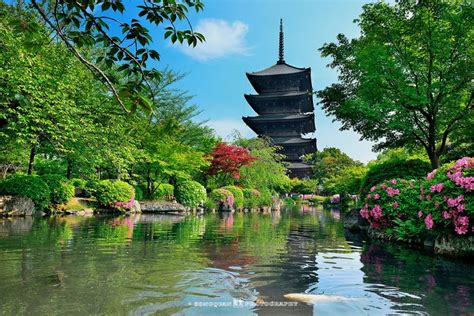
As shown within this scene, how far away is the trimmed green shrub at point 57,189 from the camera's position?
16.9 metres

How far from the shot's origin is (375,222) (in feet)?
33.6

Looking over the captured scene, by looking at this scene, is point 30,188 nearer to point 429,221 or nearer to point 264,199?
point 429,221

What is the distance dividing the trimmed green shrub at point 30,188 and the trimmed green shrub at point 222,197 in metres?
11.6

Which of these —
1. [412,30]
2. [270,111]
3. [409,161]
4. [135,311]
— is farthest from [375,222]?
[270,111]

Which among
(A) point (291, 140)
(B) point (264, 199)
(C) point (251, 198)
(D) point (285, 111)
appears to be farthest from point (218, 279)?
(D) point (285, 111)

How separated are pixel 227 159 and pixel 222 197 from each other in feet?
10.8

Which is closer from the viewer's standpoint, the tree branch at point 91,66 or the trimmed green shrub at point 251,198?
the tree branch at point 91,66

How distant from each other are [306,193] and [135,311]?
164 feet

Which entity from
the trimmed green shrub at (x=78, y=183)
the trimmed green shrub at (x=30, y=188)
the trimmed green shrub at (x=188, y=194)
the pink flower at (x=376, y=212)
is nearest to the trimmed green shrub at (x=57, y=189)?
the trimmed green shrub at (x=30, y=188)

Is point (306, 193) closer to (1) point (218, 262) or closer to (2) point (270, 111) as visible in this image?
(2) point (270, 111)

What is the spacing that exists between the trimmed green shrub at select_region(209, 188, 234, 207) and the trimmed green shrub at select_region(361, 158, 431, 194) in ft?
45.5

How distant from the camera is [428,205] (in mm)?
7758

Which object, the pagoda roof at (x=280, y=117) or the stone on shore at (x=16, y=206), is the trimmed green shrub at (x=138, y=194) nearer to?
the stone on shore at (x=16, y=206)

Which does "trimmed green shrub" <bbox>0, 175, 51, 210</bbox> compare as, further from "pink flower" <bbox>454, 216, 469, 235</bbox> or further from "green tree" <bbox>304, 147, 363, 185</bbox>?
"green tree" <bbox>304, 147, 363, 185</bbox>
